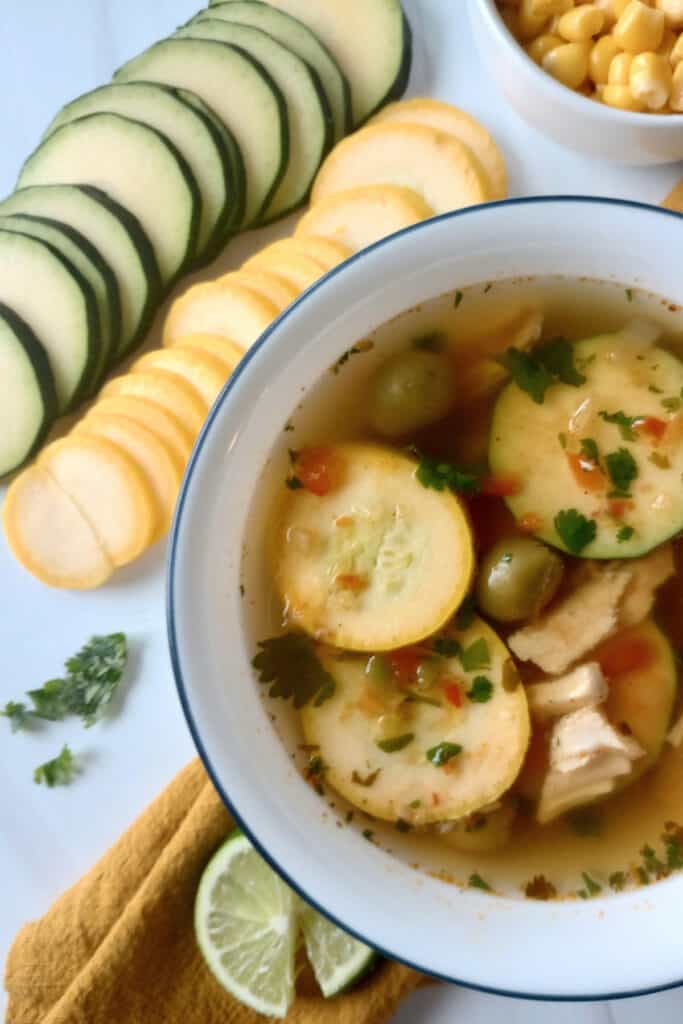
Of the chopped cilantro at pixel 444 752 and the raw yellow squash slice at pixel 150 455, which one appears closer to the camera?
the chopped cilantro at pixel 444 752

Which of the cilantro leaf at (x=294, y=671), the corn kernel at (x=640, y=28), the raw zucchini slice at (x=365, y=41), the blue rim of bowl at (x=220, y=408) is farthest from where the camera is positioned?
the raw zucchini slice at (x=365, y=41)

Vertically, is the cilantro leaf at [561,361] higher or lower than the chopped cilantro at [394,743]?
higher

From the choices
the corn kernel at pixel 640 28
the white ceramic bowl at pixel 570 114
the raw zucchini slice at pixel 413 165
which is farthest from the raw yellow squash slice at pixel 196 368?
the corn kernel at pixel 640 28

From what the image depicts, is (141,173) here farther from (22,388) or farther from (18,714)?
(18,714)

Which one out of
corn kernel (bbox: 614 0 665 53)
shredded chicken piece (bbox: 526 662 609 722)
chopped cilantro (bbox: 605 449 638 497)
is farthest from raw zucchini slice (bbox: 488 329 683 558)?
corn kernel (bbox: 614 0 665 53)

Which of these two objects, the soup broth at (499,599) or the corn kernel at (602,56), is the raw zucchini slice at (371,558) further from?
the corn kernel at (602,56)

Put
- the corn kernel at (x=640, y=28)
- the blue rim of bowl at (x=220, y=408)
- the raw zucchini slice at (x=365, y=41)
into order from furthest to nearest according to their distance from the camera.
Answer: the raw zucchini slice at (x=365, y=41) < the corn kernel at (x=640, y=28) < the blue rim of bowl at (x=220, y=408)
